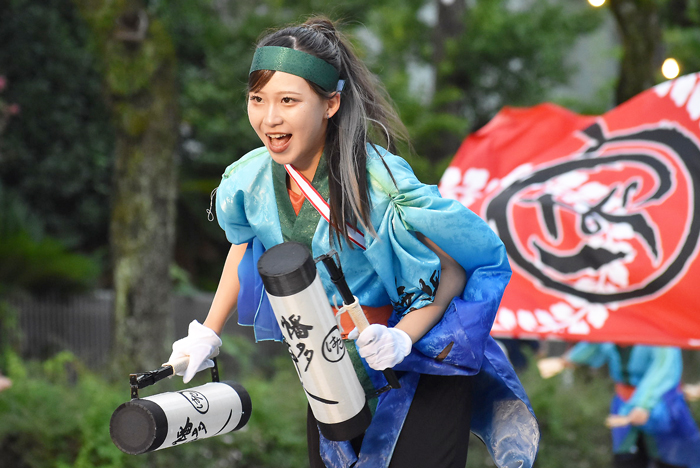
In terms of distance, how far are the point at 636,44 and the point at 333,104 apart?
4.77m

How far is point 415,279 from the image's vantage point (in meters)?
2.12

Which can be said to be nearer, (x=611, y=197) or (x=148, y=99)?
(x=611, y=197)

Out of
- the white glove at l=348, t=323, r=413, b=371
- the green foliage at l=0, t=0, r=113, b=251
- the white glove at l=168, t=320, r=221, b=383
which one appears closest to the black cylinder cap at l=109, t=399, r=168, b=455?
the white glove at l=168, t=320, r=221, b=383

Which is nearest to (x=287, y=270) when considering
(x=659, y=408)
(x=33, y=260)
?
(x=659, y=408)

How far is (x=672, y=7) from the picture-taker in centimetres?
969

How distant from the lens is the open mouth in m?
2.20

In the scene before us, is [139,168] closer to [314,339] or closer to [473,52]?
[314,339]

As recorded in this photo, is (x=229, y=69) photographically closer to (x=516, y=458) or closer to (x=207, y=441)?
(x=207, y=441)

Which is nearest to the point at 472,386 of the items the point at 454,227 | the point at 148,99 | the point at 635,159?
the point at 454,227

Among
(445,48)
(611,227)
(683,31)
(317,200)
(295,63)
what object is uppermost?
(295,63)

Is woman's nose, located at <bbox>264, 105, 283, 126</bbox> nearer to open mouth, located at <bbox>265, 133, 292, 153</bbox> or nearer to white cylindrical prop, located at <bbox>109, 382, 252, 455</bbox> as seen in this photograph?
open mouth, located at <bbox>265, 133, 292, 153</bbox>

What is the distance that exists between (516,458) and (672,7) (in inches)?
346

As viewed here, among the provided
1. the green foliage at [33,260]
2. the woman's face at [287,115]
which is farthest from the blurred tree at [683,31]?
the woman's face at [287,115]

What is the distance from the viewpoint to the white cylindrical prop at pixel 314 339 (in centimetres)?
186
